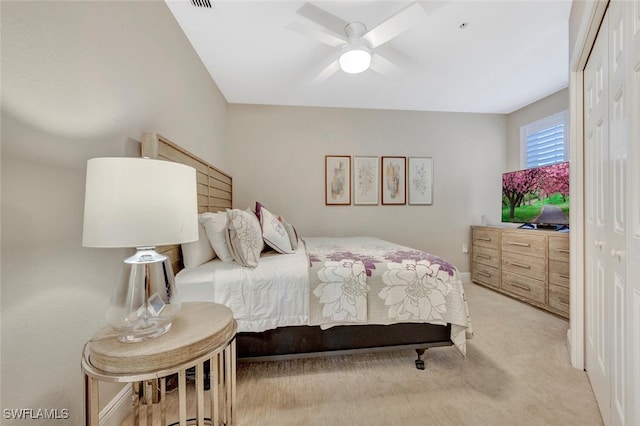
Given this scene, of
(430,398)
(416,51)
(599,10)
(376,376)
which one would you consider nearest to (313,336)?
→ (376,376)

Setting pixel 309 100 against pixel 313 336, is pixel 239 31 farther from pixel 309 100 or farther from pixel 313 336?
pixel 313 336

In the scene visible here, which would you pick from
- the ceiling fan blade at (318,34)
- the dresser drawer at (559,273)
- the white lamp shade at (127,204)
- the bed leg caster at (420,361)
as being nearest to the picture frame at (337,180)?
the ceiling fan blade at (318,34)

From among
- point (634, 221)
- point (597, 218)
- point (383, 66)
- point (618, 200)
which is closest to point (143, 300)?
point (634, 221)

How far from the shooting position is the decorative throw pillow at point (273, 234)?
215 cm

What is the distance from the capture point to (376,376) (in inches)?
68.3

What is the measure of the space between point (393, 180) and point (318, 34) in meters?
2.44

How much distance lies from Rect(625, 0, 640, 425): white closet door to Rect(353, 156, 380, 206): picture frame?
2912 mm

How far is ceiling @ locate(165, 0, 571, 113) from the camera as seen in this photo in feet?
6.32

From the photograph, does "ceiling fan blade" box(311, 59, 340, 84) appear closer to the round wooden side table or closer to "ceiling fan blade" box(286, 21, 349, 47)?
"ceiling fan blade" box(286, 21, 349, 47)

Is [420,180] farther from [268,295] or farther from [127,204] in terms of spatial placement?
[127,204]

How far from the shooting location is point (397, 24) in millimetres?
1785

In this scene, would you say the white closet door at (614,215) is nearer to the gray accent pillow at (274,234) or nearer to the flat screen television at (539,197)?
the flat screen television at (539,197)

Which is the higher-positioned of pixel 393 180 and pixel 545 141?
pixel 545 141

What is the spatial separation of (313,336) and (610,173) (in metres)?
1.83
